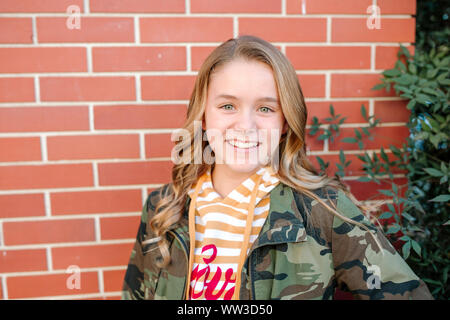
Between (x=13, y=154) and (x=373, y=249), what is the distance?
1684mm

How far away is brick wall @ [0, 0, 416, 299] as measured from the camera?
183 centimetres

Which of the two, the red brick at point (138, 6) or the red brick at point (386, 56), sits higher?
the red brick at point (138, 6)

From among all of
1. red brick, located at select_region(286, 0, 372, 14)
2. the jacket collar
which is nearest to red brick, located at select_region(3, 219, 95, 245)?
the jacket collar

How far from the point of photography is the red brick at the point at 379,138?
1992 millimetres

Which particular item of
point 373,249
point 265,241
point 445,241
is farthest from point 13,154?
point 445,241

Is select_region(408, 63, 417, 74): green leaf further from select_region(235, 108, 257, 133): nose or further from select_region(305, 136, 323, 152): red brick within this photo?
select_region(235, 108, 257, 133): nose

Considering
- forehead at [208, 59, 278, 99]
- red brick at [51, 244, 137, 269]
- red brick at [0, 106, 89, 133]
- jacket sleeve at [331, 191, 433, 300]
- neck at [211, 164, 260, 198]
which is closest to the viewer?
jacket sleeve at [331, 191, 433, 300]

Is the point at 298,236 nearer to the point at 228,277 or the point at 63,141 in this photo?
the point at 228,277

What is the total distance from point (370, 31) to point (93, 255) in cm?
182

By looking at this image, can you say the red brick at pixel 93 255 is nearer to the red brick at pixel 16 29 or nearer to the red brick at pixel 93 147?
the red brick at pixel 93 147

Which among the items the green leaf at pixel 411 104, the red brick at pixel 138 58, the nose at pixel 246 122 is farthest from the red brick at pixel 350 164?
the red brick at pixel 138 58

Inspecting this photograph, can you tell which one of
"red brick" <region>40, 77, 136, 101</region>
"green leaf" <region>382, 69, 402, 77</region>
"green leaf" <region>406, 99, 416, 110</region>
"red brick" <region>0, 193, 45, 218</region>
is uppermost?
"green leaf" <region>382, 69, 402, 77</region>

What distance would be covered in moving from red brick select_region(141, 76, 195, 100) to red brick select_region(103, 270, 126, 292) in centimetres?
91

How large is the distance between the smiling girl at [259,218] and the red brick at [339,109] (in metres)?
0.34
